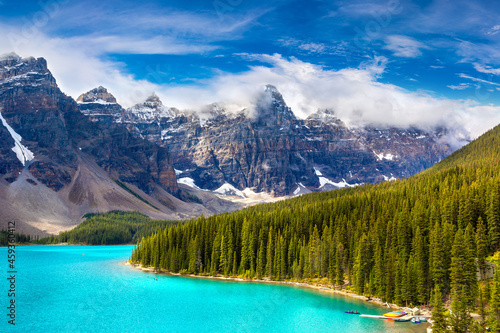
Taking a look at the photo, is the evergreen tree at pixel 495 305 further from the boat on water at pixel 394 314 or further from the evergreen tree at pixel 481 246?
the boat on water at pixel 394 314

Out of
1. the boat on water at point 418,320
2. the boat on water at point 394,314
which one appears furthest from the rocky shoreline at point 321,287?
the boat on water at point 418,320

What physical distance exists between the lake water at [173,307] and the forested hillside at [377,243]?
25.2 ft

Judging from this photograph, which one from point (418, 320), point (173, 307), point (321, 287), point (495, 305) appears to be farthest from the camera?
point (321, 287)

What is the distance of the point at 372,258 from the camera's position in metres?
94.8

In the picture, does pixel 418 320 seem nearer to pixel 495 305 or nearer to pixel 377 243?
pixel 495 305

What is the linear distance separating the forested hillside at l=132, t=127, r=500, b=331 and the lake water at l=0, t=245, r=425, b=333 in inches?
302

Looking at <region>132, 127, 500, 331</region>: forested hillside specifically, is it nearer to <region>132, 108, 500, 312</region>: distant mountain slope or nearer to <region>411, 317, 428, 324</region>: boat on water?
<region>132, 108, 500, 312</region>: distant mountain slope

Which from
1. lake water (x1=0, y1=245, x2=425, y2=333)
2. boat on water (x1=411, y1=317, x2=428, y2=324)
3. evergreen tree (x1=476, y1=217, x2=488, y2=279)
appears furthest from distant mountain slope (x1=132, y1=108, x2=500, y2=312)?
lake water (x1=0, y1=245, x2=425, y2=333)

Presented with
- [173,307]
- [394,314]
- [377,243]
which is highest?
[377,243]

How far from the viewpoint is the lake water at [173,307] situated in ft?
234

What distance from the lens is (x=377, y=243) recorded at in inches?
3708

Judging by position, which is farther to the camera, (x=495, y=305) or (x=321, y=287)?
(x=321, y=287)

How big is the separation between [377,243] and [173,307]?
139 feet

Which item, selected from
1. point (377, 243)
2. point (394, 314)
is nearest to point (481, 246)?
point (394, 314)
